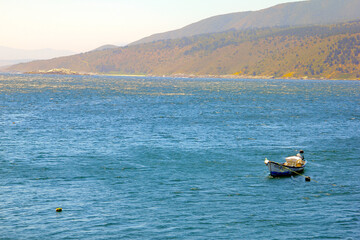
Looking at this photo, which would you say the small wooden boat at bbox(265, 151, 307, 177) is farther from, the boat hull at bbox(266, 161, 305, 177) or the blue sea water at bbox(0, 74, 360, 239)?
the blue sea water at bbox(0, 74, 360, 239)

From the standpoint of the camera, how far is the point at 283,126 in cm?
8756

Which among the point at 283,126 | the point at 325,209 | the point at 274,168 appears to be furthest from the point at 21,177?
the point at 283,126

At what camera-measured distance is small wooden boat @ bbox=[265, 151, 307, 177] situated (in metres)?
46.0

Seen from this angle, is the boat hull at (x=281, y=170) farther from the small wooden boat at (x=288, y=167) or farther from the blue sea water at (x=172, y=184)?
the blue sea water at (x=172, y=184)

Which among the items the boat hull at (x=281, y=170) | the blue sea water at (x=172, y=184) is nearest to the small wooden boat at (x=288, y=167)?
the boat hull at (x=281, y=170)

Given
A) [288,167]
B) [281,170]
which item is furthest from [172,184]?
[288,167]

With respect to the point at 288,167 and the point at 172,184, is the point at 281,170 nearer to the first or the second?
the point at 288,167

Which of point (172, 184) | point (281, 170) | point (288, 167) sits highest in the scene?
point (172, 184)

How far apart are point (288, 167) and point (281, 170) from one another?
1157 mm

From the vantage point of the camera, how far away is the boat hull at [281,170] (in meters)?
45.9

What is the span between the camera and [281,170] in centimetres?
4678

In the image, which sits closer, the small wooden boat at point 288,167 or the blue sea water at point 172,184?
the blue sea water at point 172,184

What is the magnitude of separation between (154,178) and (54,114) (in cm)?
6470

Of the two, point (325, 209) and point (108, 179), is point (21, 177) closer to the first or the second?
point (108, 179)
